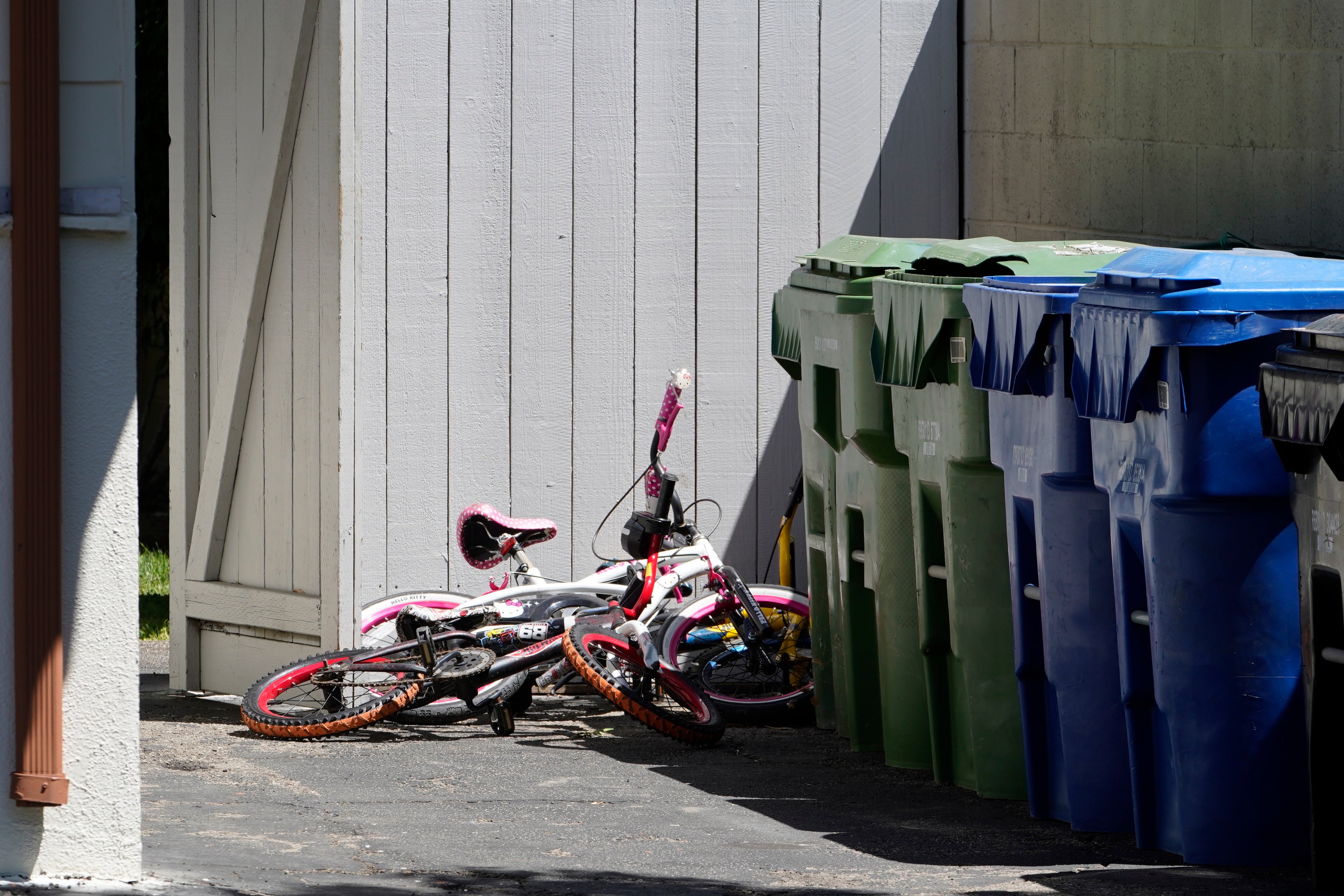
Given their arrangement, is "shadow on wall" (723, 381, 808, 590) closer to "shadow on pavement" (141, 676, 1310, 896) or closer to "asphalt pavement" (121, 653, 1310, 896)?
"shadow on pavement" (141, 676, 1310, 896)

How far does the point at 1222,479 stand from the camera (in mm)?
5691

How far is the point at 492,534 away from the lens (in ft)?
28.9

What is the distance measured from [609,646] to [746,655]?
78 cm

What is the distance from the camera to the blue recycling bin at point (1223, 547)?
570 cm

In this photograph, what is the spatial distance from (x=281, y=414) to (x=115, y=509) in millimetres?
3658

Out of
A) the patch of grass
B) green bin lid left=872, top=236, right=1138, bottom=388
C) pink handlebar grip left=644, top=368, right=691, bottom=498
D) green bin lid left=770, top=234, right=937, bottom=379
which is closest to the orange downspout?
green bin lid left=872, top=236, right=1138, bottom=388

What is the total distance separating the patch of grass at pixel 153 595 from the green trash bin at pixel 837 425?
403 centimetres

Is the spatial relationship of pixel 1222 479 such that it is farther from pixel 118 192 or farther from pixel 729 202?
pixel 729 202

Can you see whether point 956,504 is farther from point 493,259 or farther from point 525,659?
point 493,259

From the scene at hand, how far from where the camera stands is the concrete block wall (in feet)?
24.6

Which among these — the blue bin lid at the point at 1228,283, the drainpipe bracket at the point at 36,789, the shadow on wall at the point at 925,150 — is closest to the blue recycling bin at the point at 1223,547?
the blue bin lid at the point at 1228,283

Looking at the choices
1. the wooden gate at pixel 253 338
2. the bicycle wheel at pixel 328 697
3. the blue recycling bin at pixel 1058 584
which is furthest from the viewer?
the wooden gate at pixel 253 338

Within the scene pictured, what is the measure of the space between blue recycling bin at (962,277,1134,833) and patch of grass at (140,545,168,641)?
5556 mm

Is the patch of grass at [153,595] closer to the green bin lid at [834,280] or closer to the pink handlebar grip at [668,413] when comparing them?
the pink handlebar grip at [668,413]
